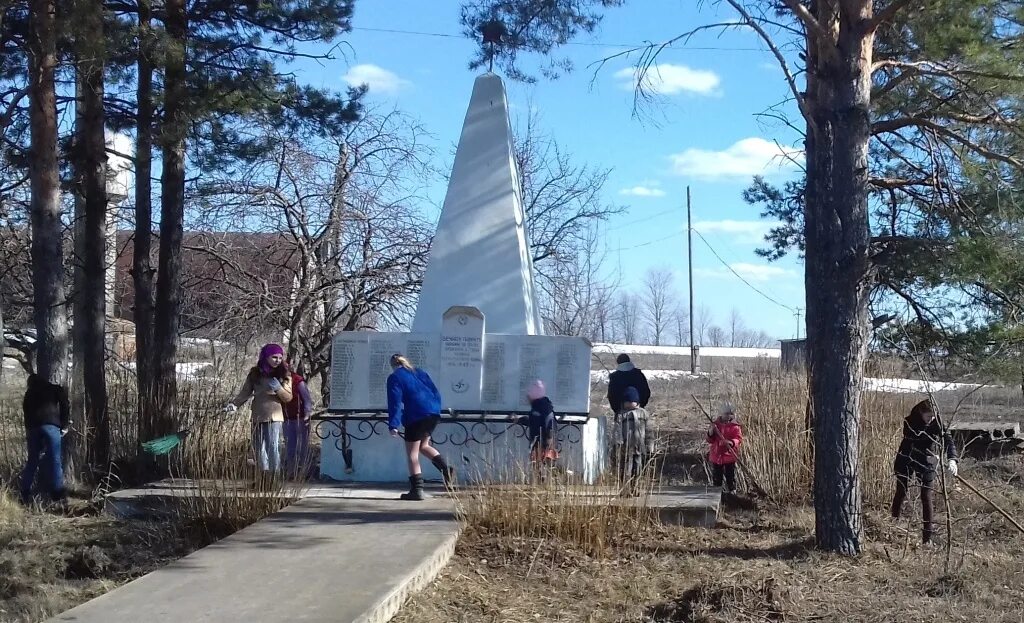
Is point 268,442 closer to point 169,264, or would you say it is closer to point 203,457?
point 203,457

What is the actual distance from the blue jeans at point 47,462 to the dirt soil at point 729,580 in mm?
4825

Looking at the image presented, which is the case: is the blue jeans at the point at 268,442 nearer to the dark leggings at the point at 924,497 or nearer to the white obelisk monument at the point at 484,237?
the white obelisk monument at the point at 484,237

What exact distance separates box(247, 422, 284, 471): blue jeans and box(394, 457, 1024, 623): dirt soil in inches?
106

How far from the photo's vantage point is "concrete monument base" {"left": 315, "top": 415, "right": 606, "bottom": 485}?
9.95 meters

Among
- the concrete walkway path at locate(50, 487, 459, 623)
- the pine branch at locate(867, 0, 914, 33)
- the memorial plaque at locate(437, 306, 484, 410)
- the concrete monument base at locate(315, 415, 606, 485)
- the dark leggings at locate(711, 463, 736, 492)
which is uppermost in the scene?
the pine branch at locate(867, 0, 914, 33)

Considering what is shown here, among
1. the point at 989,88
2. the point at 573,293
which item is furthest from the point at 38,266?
the point at 573,293

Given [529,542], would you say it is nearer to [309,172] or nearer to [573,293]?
[309,172]

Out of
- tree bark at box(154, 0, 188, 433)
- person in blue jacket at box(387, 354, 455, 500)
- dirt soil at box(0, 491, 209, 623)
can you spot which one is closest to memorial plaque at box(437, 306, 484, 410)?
person in blue jacket at box(387, 354, 455, 500)

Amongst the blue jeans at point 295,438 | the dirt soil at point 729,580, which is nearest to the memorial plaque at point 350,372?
the blue jeans at point 295,438

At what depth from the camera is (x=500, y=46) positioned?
11.0 metres

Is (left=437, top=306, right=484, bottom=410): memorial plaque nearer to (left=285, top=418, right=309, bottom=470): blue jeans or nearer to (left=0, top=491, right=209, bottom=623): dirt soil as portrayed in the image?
(left=285, top=418, right=309, bottom=470): blue jeans

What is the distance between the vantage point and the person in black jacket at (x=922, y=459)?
8031 millimetres

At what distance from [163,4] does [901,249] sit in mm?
8734

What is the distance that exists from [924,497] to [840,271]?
6.74 feet
